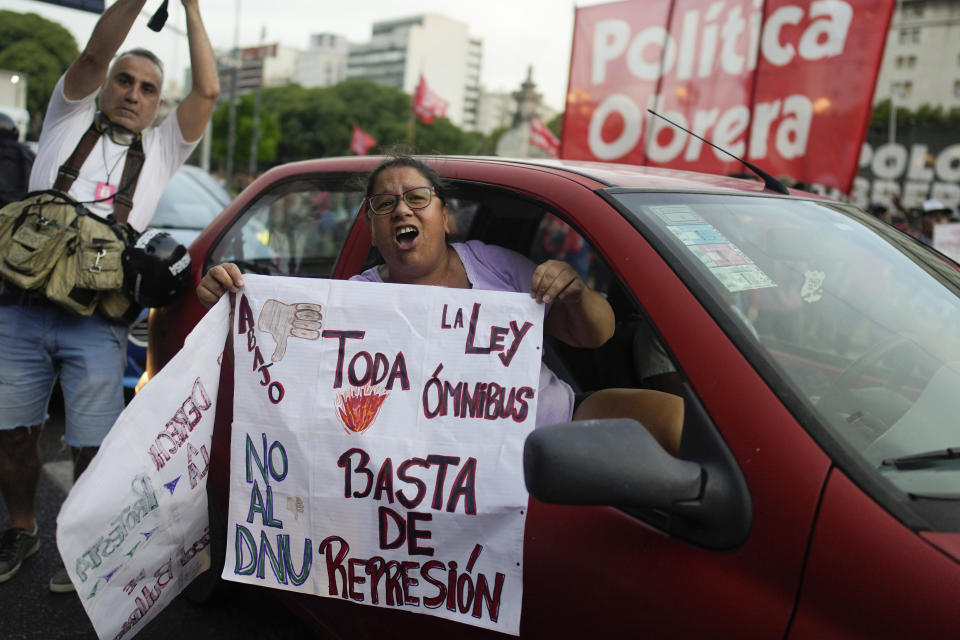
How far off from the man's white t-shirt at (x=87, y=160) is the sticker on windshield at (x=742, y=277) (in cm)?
222

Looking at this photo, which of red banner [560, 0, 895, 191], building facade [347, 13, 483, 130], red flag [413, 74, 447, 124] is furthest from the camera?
building facade [347, 13, 483, 130]

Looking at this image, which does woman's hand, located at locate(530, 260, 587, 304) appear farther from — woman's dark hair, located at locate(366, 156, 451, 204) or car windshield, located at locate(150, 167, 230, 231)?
car windshield, located at locate(150, 167, 230, 231)

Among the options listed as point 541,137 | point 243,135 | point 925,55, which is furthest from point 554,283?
point 925,55

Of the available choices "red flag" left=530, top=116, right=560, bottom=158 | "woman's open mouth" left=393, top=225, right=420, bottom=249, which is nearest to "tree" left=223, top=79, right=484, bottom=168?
"red flag" left=530, top=116, right=560, bottom=158

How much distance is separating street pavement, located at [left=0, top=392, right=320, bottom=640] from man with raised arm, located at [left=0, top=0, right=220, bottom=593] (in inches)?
2.9

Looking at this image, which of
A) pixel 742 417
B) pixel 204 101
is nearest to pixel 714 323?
pixel 742 417

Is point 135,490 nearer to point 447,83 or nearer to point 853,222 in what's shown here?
point 853,222

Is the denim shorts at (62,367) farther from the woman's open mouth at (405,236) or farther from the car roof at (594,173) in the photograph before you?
the woman's open mouth at (405,236)

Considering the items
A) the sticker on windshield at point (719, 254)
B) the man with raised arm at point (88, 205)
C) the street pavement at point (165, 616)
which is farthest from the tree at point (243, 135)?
the sticker on windshield at point (719, 254)

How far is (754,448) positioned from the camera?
50.6 inches

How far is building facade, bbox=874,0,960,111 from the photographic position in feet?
197

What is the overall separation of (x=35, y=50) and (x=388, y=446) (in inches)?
1961

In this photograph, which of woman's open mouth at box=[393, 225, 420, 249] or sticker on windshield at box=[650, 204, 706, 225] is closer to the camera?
sticker on windshield at box=[650, 204, 706, 225]

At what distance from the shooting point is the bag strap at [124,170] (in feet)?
8.92
